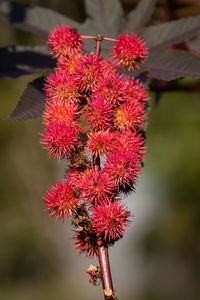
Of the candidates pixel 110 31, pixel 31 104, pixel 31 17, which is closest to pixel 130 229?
pixel 110 31

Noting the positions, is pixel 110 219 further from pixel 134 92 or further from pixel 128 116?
pixel 134 92

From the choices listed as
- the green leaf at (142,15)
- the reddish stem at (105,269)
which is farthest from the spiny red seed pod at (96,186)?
the green leaf at (142,15)

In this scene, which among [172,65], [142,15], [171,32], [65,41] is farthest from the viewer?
[142,15]

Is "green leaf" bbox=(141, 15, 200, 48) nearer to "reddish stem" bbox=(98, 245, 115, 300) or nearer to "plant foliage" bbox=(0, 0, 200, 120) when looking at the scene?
"plant foliage" bbox=(0, 0, 200, 120)

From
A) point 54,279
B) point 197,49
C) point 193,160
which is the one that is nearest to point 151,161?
point 193,160

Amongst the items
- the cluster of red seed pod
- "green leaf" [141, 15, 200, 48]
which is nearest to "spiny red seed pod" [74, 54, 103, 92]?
the cluster of red seed pod

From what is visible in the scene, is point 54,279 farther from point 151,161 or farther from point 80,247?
point 80,247
